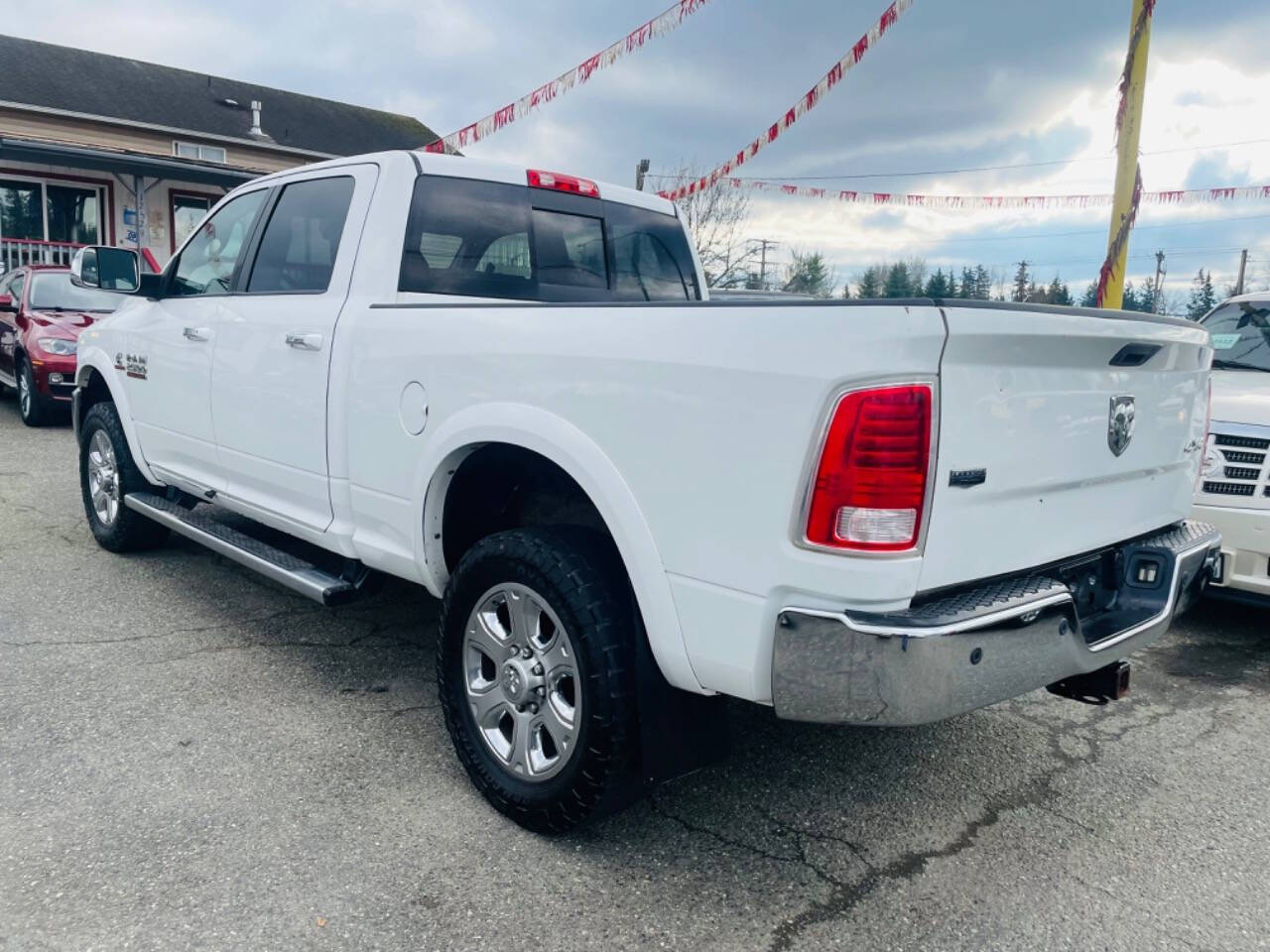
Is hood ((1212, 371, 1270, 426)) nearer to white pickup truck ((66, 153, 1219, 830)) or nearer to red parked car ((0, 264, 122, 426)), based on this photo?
white pickup truck ((66, 153, 1219, 830))

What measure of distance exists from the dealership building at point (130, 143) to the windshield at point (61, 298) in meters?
7.05

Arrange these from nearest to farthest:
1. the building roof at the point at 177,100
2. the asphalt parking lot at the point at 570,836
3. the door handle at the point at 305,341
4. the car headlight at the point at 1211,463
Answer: the asphalt parking lot at the point at 570,836
the door handle at the point at 305,341
the car headlight at the point at 1211,463
the building roof at the point at 177,100

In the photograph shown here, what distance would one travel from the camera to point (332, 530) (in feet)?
11.4

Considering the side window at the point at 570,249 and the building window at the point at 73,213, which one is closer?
the side window at the point at 570,249

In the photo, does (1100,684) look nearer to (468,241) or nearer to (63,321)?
(468,241)

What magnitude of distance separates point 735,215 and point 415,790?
1108 inches

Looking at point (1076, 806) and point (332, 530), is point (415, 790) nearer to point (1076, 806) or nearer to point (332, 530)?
point (332, 530)

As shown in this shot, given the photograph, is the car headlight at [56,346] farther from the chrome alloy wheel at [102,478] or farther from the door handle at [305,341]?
the door handle at [305,341]

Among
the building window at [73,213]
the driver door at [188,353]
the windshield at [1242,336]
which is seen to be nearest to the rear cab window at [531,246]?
the driver door at [188,353]

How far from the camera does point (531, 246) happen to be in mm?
3805

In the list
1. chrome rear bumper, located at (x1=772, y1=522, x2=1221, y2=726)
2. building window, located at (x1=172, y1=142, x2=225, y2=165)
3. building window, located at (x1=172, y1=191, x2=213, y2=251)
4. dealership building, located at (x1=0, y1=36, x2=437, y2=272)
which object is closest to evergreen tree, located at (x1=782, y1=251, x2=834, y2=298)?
chrome rear bumper, located at (x1=772, y1=522, x2=1221, y2=726)

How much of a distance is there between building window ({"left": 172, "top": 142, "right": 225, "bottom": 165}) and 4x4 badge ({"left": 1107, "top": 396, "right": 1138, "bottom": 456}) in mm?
26023

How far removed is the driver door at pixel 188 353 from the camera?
4.25 meters

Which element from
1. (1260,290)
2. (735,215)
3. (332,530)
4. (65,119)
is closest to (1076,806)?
(332,530)
